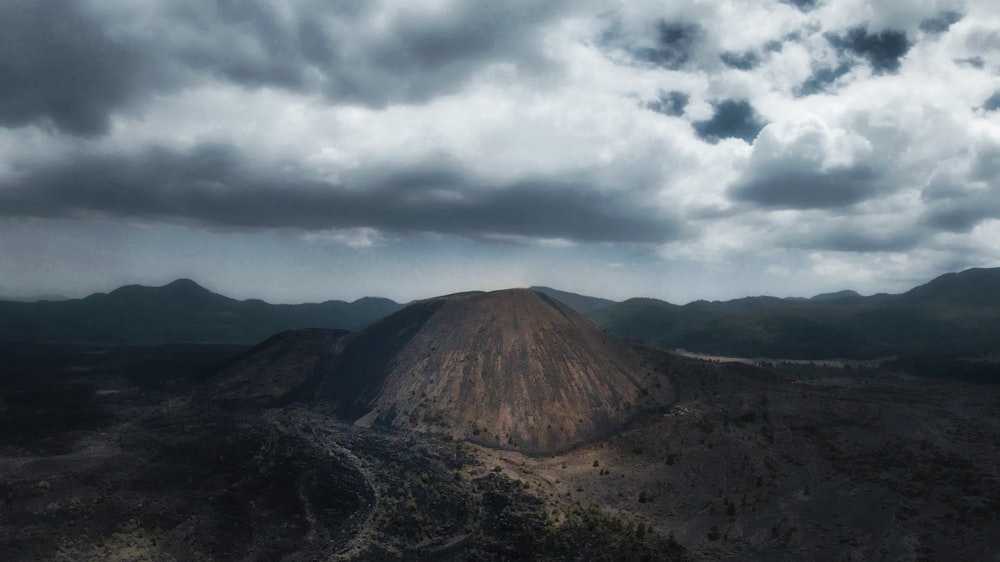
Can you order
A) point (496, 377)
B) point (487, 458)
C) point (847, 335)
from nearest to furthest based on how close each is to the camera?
point (487, 458)
point (496, 377)
point (847, 335)

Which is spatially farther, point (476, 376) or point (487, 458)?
point (476, 376)

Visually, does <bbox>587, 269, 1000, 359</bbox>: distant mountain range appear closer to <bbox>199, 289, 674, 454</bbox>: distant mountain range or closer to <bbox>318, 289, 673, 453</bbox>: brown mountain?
<bbox>199, 289, 674, 454</bbox>: distant mountain range

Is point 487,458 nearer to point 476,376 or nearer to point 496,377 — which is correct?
point 496,377

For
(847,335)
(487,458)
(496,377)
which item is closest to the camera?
(487,458)

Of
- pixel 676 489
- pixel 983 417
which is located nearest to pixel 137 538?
pixel 676 489

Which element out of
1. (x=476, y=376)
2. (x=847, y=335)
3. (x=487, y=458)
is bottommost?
(x=487, y=458)

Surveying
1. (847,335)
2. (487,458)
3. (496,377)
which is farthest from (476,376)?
(847,335)

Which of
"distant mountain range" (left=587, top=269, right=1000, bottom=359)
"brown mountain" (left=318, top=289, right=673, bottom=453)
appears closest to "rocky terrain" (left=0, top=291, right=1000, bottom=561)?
"brown mountain" (left=318, top=289, right=673, bottom=453)

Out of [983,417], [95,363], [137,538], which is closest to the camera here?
[137,538]

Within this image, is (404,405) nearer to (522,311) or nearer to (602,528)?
(522,311)
